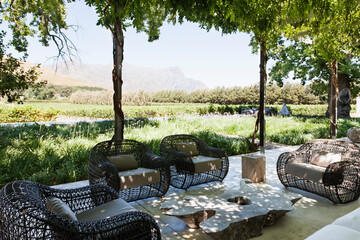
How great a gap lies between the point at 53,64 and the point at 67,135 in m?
1.61

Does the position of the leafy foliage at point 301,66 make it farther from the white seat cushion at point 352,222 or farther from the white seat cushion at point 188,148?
the white seat cushion at point 352,222

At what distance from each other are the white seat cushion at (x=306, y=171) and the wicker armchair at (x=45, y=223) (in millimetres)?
2524

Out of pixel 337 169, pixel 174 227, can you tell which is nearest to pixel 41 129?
pixel 174 227

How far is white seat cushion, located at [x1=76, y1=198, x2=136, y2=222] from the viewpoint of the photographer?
2.10 m

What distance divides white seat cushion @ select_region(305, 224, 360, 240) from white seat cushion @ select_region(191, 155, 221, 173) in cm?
225

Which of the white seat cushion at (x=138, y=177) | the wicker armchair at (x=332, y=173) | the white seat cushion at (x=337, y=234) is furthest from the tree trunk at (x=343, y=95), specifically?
the white seat cushion at (x=337, y=234)

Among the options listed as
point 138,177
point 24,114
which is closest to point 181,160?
point 138,177

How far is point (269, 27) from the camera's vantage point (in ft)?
11.3

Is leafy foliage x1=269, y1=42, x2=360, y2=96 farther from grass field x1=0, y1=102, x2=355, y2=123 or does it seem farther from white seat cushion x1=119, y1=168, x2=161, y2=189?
white seat cushion x1=119, y1=168, x2=161, y2=189

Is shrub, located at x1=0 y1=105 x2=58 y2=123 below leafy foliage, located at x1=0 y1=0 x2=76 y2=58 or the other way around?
below

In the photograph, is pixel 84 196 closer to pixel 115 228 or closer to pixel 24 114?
pixel 115 228

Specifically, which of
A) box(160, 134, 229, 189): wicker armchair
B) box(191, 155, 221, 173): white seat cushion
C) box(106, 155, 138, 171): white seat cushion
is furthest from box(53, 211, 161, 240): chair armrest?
box(191, 155, 221, 173): white seat cushion

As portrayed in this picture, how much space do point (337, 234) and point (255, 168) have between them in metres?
2.50

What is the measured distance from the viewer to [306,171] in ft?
11.9
